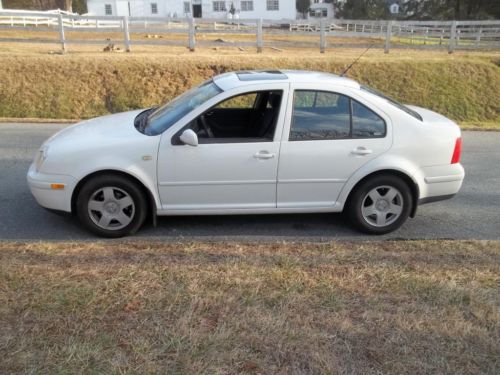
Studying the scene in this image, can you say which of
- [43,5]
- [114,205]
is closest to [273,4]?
[43,5]

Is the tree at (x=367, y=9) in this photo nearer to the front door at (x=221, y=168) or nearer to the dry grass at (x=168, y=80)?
the dry grass at (x=168, y=80)

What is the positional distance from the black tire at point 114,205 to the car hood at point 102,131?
40 cm

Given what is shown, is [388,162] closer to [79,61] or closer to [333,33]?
[79,61]

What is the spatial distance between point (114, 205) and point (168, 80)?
9.69 metres

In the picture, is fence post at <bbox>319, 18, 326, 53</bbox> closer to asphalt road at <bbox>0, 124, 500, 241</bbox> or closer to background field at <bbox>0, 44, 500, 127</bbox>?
background field at <bbox>0, 44, 500, 127</bbox>

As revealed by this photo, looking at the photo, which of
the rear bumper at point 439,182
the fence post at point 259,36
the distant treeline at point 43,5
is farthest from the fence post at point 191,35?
the distant treeline at point 43,5

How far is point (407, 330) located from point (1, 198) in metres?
4.84

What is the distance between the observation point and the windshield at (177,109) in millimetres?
4799

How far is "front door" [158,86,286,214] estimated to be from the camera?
4676 mm

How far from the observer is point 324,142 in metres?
4.80

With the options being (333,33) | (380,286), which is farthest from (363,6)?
(380,286)

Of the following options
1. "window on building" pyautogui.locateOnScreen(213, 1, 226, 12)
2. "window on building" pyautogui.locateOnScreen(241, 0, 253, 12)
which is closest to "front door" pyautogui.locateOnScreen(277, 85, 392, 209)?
"window on building" pyautogui.locateOnScreen(241, 0, 253, 12)

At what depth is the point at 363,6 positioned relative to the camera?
62.5 meters

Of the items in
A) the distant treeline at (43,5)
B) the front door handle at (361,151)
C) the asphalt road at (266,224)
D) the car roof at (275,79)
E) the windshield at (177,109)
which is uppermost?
the distant treeline at (43,5)
